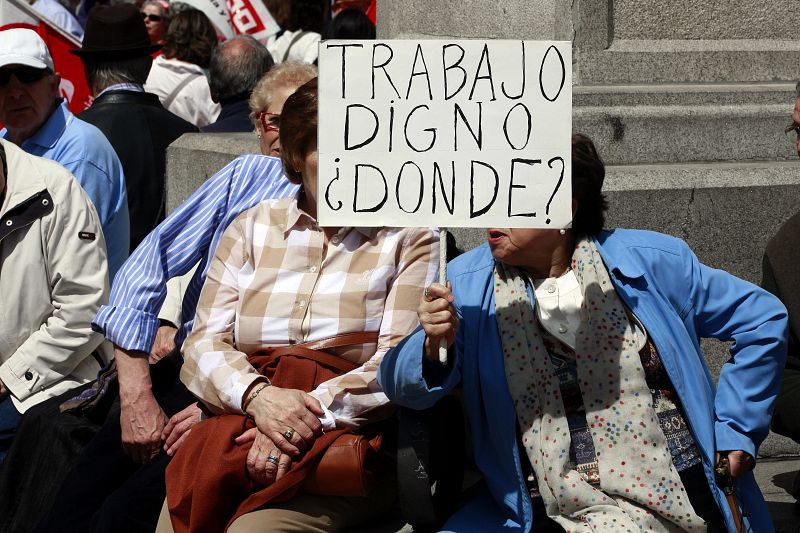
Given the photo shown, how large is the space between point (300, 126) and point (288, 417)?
0.88m

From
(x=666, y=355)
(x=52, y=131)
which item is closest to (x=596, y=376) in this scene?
(x=666, y=355)

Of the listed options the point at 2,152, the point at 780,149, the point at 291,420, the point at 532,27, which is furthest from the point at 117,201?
the point at 780,149

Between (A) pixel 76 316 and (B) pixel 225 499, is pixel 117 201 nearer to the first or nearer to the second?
(A) pixel 76 316

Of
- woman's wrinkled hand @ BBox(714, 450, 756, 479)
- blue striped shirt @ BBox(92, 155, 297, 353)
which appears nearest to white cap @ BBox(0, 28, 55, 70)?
blue striped shirt @ BBox(92, 155, 297, 353)

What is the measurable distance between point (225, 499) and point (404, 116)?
46.3 inches

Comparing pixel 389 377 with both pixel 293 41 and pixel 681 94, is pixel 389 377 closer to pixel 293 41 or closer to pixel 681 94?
pixel 681 94

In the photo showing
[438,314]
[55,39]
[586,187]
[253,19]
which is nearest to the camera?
[438,314]

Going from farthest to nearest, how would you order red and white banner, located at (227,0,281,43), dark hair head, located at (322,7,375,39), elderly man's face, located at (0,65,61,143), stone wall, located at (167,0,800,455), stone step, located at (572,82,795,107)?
1. red and white banner, located at (227,0,281,43)
2. dark hair head, located at (322,7,375,39)
3. elderly man's face, located at (0,65,61,143)
4. stone step, located at (572,82,795,107)
5. stone wall, located at (167,0,800,455)

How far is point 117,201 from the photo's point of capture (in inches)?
217

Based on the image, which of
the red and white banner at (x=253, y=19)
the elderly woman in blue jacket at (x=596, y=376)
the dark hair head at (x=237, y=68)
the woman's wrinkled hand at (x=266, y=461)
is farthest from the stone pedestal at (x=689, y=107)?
the red and white banner at (x=253, y=19)

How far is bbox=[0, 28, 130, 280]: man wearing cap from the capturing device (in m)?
5.37

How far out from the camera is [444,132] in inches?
130

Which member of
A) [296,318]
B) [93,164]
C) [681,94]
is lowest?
[296,318]

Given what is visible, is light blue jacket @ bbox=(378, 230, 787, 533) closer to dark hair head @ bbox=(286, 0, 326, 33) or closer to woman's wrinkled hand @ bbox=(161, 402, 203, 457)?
woman's wrinkled hand @ bbox=(161, 402, 203, 457)
